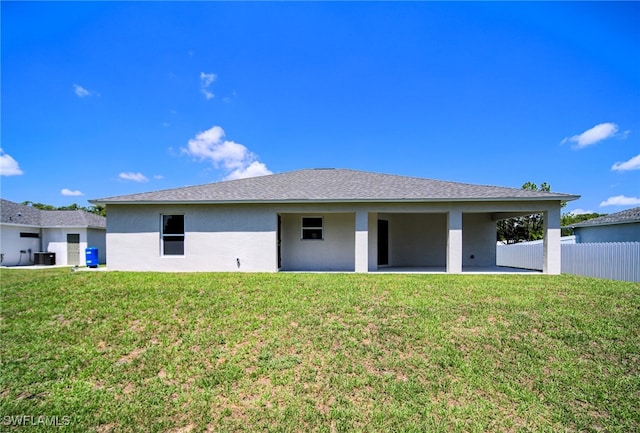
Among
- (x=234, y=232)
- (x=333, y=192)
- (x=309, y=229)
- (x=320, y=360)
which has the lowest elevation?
(x=320, y=360)

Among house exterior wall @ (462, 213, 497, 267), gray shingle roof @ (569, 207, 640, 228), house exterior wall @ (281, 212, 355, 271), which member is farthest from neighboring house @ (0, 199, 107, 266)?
gray shingle roof @ (569, 207, 640, 228)

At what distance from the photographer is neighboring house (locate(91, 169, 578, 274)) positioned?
1134 centimetres

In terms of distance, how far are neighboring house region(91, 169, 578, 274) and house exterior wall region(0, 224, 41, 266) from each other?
14273 mm

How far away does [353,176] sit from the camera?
1555 centimetres

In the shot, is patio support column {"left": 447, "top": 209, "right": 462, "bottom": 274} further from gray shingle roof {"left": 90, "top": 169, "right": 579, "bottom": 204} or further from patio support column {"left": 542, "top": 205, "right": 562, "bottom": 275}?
patio support column {"left": 542, "top": 205, "right": 562, "bottom": 275}

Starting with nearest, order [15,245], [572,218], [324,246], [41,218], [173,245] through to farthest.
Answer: [173,245] → [324,246] → [15,245] → [41,218] → [572,218]

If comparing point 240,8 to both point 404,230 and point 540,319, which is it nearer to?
point 404,230

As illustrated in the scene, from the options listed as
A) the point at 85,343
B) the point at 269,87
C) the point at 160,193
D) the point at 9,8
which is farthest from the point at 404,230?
the point at 9,8

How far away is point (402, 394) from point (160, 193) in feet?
39.4

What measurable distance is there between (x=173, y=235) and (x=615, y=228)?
24.3m

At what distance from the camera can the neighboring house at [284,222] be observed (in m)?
11.3

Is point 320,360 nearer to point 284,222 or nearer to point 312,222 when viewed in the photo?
point 312,222

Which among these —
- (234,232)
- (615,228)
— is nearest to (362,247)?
(234,232)

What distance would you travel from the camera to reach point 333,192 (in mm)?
12117
